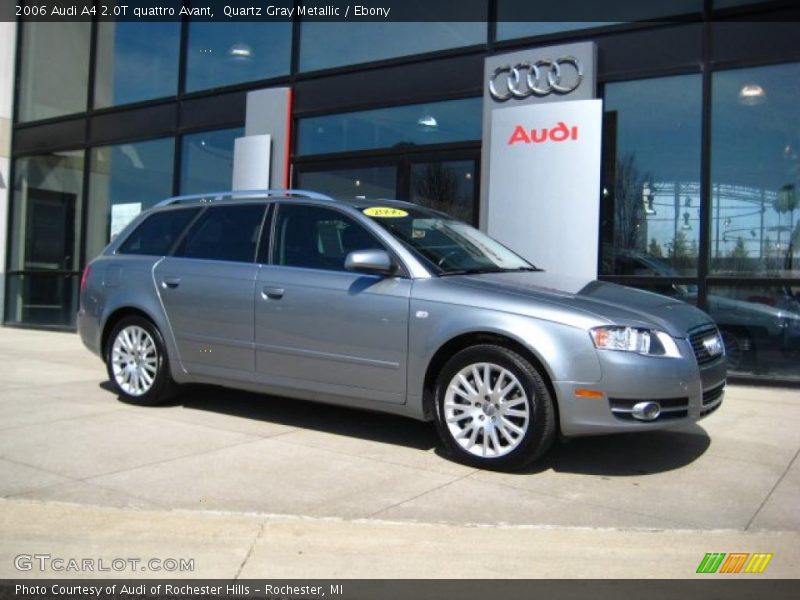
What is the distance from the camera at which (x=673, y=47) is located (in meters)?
8.44

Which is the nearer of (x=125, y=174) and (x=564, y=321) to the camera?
(x=564, y=321)

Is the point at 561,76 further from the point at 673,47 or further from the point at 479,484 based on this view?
the point at 479,484

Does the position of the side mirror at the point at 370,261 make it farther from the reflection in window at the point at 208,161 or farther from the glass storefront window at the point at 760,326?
the reflection in window at the point at 208,161

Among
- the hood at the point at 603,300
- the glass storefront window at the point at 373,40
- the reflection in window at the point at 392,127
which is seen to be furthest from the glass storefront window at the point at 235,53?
the hood at the point at 603,300

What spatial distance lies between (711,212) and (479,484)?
17.0 feet

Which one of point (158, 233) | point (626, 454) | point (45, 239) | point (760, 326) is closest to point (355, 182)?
point (158, 233)

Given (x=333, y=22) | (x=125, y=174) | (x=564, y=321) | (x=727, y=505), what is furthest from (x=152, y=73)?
(x=727, y=505)

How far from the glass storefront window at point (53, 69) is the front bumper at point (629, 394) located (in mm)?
12763

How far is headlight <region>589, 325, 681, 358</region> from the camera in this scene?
4.41 m

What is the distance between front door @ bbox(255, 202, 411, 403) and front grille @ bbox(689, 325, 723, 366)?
1803 mm

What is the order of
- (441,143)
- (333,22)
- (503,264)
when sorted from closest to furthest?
(503,264) → (441,143) → (333,22)

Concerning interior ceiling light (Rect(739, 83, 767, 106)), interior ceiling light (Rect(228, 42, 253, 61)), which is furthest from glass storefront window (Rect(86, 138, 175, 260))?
interior ceiling light (Rect(739, 83, 767, 106))

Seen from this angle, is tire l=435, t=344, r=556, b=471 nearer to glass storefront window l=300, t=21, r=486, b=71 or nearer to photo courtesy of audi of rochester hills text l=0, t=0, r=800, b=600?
photo courtesy of audi of rochester hills text l=0, t=0, r=800, b=600

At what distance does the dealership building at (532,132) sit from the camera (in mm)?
8047
